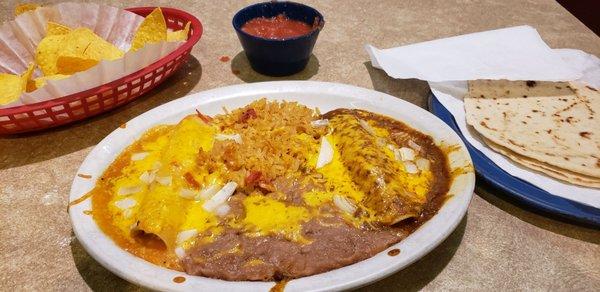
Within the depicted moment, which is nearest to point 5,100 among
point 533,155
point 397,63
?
point 397,63

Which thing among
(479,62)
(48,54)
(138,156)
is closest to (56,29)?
(48,54)

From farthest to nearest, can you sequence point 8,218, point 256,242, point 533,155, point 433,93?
point 433,93 → point 533,155 → point 8,218 → point 256,242

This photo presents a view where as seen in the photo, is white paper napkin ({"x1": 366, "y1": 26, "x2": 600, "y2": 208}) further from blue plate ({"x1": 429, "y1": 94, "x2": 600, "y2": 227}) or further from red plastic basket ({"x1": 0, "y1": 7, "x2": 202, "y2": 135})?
red plastic basket ({"x1": 0, "y1": 7, "x2": 202, "y2": 135})

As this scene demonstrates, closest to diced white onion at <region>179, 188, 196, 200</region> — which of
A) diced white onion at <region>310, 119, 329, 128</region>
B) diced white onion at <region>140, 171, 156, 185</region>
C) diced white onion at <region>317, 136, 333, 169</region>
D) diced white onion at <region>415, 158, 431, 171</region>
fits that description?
diced white onion at <region>140, 171, 156, 185</region>

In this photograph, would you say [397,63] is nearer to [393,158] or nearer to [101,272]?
[393,158]

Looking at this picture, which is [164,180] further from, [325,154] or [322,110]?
[322,110]

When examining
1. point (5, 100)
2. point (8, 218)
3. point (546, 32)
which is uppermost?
point (5, 100)
